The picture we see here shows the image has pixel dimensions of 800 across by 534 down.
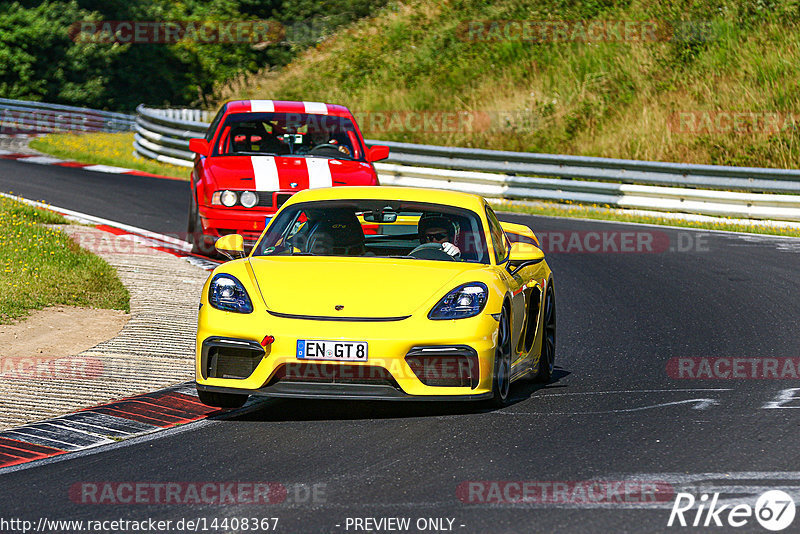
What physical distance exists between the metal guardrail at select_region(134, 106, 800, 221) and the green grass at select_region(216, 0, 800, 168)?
3.52 metres

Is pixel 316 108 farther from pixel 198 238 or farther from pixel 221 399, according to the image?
pixel 221 399

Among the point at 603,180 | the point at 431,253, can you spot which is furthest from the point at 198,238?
the point at 603,180

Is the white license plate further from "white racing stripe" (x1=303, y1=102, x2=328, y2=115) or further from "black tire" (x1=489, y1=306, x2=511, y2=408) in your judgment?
"white racing stripe" (x1=303, y1=102, x2=328, y2=115)

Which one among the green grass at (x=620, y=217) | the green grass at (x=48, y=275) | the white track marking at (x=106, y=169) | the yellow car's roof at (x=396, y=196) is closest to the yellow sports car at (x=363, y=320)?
the yellow car's roof at (x=396, y=196)

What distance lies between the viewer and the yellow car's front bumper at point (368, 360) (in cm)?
691

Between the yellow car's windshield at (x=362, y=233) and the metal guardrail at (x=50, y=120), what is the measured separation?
27645mm

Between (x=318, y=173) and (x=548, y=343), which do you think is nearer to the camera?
(x=548, y=343)

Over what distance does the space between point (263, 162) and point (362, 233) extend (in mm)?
5768

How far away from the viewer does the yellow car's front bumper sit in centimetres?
691

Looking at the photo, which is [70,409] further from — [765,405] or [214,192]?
[214,192]

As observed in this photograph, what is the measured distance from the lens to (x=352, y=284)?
24.1ft

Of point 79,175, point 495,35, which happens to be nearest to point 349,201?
→ point 79,175

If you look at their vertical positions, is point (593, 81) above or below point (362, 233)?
above

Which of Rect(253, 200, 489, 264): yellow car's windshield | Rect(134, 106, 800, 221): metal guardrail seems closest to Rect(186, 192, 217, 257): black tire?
Rect(253, 200, 489, 264): yellow car's windshield
